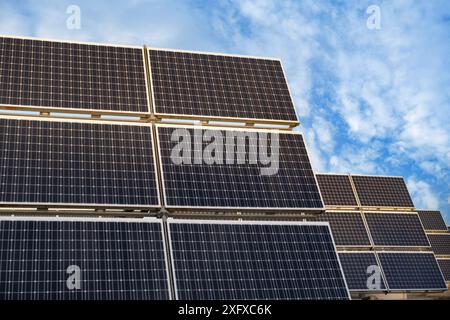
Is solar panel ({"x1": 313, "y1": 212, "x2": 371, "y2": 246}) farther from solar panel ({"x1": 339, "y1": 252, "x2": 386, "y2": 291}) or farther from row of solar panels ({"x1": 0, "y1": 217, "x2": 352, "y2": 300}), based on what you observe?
row of solar panels ({"x1": 0, "y1": 217, "x2": 352, "y2": 300})

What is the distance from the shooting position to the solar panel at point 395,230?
3659 centimetres

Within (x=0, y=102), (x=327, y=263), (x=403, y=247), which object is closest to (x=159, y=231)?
(x=327, y=263)

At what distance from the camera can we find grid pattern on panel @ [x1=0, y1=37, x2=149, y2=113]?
21.5m

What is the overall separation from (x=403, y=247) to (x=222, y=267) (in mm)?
22285

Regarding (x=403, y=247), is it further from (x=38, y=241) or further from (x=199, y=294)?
(x=38, y=241)

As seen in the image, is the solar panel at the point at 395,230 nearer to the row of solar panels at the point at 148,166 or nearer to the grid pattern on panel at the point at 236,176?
the row of solar panels at the point at 148,166

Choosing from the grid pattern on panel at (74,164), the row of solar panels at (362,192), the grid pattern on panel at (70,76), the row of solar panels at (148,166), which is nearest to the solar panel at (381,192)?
the row of solar panels at (362,192)

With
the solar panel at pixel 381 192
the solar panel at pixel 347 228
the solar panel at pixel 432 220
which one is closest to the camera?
the solar panel at pixel 347 228

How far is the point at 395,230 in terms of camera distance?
37.5 metres

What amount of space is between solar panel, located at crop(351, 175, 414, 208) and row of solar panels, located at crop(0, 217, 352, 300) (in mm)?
19383

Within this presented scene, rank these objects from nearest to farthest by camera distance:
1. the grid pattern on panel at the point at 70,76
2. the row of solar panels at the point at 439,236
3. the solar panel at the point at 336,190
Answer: the grid pattern on panel at the point at 70,76
the solar panel at the point at 336,190
the row of solar panels at the point at 439,236

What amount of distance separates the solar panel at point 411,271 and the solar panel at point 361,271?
26.5 inches

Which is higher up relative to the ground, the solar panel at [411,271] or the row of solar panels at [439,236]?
the row of solar panels at [439,236]

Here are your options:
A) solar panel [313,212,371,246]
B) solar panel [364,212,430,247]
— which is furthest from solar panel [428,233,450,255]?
solar panel [313,212,371,246]
